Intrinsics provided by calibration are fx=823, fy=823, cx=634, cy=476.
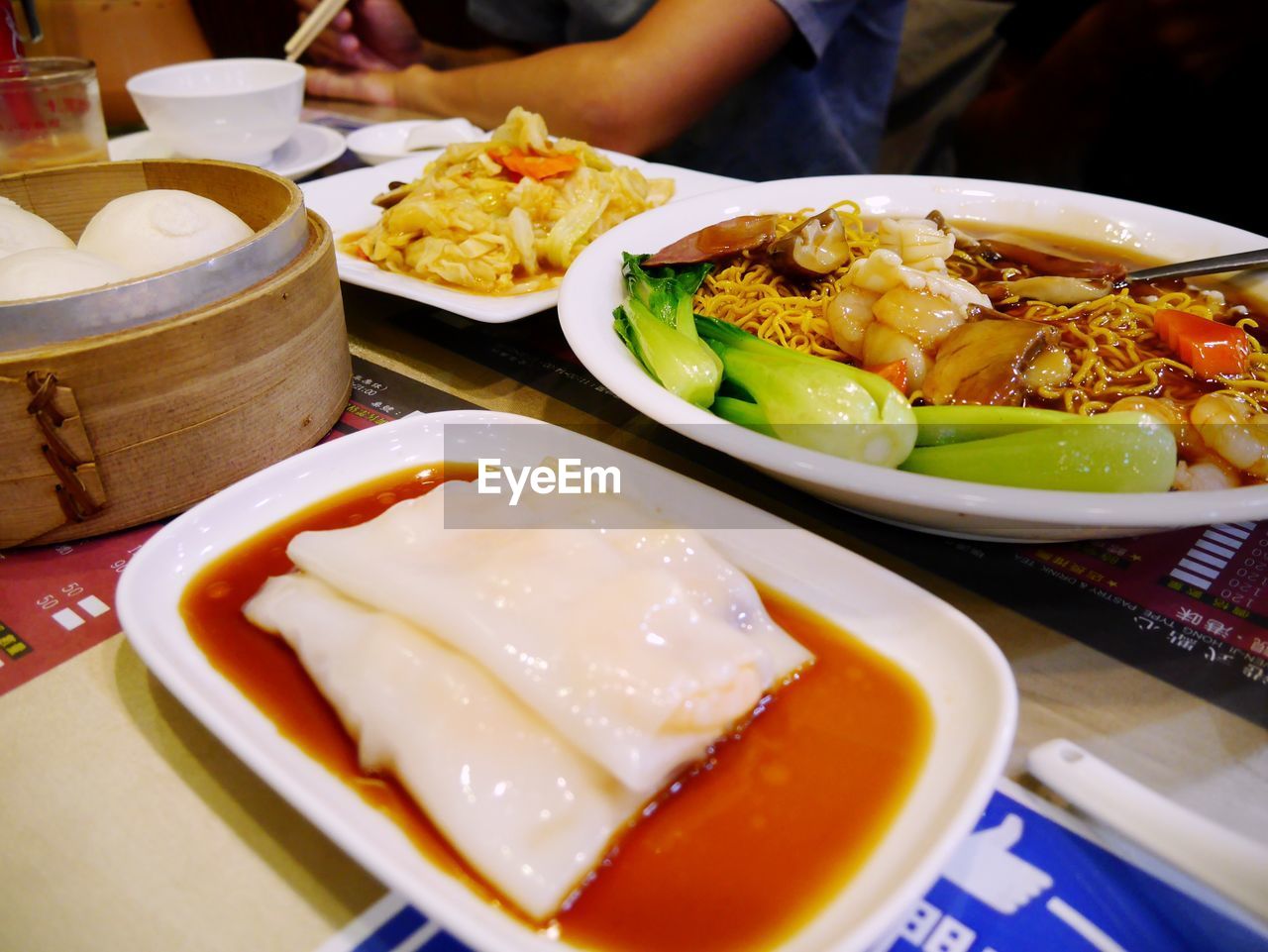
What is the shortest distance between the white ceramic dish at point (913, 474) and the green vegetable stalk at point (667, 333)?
29mm

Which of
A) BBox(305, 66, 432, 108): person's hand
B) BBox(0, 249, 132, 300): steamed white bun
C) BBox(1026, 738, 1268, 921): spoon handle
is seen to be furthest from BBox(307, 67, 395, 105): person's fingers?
BBox(1026, 738, 1268, 921): spoon handle

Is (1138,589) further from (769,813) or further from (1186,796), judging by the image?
(769,813)

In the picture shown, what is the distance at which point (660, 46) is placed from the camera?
3.03 m

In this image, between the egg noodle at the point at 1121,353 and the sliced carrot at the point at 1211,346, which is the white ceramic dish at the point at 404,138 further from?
the sliced carrot at the point at 1211,346

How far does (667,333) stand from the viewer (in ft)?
4.46

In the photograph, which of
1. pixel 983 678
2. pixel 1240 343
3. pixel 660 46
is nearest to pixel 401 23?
pixel 660 46

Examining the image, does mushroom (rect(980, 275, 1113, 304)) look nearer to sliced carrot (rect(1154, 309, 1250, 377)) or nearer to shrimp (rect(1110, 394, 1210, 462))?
sliced carrot (rect(1154, 309, 1250, 377))

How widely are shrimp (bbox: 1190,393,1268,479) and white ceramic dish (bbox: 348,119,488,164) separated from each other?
98.2 inches

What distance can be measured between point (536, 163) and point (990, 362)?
1401 millimetres

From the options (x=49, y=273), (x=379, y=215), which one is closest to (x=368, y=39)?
(x=379, y=215)

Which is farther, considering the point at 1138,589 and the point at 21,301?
the point at 1138,589

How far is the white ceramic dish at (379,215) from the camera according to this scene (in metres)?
1.68

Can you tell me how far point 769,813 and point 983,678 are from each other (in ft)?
0.92

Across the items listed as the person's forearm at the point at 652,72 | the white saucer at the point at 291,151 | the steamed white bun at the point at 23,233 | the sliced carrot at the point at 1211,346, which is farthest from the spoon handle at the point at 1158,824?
the person's forearm at the point at 652,72
